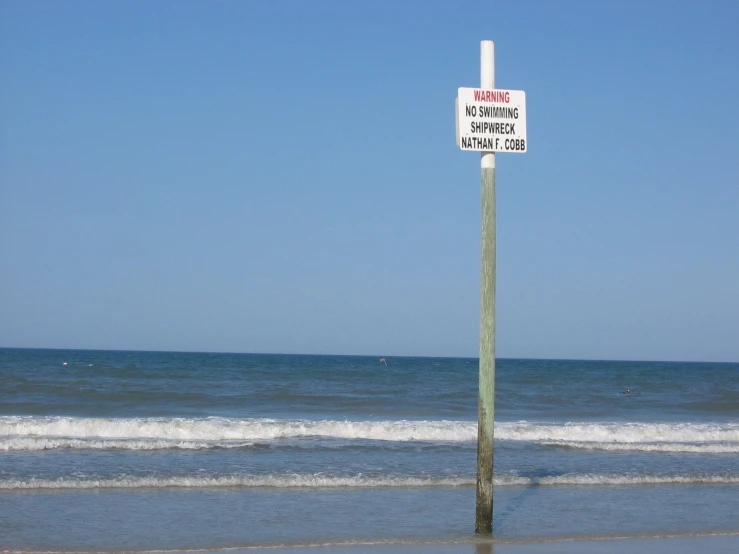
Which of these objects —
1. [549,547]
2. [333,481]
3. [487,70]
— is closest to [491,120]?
[487,70]

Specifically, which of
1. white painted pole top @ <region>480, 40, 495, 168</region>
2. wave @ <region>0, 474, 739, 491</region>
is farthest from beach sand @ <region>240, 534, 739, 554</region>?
white painted pole top @ <region>480, 40, 495, 168</region>

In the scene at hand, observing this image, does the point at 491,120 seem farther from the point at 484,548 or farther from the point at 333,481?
the point at 333,481

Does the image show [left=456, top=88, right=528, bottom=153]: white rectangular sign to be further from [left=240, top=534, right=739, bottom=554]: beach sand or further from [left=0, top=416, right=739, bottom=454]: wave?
[left=0, top=416, right=739, bottom=454]: wave

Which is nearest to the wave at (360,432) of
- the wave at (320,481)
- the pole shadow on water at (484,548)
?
the wave at (320,481)

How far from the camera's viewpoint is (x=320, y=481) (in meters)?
12.0

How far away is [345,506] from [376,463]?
357cm

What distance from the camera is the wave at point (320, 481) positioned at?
1138cm

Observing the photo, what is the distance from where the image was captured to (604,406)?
31.7 m

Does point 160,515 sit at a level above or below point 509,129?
below

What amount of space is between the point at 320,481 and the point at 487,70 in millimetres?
6833

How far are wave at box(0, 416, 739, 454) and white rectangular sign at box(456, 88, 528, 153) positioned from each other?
35.6 ft

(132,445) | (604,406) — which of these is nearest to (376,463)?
(132,445)

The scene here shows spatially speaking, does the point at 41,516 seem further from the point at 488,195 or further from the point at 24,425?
the point at 24,425

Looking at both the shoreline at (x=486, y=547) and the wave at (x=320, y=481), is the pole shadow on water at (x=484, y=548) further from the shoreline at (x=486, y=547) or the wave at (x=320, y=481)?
the wave at (x=320, y=481)
